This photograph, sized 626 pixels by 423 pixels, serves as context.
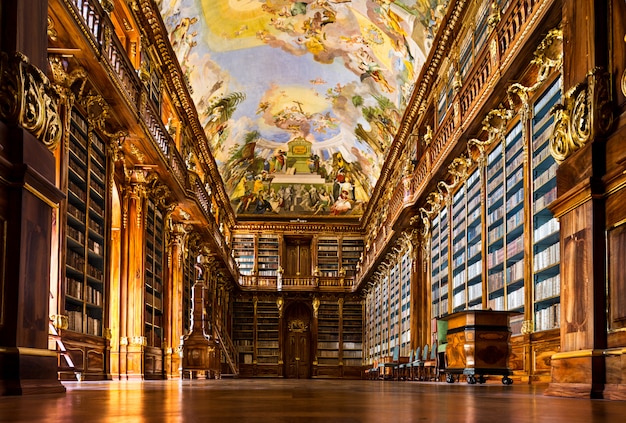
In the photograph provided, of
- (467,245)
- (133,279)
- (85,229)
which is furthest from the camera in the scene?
(133,279)

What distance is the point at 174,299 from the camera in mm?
19438

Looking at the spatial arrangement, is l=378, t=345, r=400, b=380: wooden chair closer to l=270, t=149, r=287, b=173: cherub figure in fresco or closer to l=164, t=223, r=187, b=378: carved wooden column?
l=164, t=223, r=187, b=378: carved wooden column

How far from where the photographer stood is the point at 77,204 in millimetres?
10984

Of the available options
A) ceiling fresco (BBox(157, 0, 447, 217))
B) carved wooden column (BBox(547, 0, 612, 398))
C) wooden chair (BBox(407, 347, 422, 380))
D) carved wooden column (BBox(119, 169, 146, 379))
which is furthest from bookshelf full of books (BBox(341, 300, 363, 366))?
carved wooden column (BBox(547, 0, 612, 398))

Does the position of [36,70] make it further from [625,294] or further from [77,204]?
[77,204]

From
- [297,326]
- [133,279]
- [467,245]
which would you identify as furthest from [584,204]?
[297,326]

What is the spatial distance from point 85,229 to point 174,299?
8.61 meters

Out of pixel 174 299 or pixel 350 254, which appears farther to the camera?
pixel 350 254

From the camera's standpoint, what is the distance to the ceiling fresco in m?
18.9

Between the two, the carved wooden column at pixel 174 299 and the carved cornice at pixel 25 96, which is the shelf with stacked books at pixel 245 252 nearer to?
the carved wooden column at pixel 174 299

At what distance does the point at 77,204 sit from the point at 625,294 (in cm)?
827

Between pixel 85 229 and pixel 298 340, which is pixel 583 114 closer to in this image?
pixel 85 229

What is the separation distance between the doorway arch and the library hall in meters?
0.12

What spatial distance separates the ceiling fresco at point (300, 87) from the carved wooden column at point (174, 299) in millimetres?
4174
